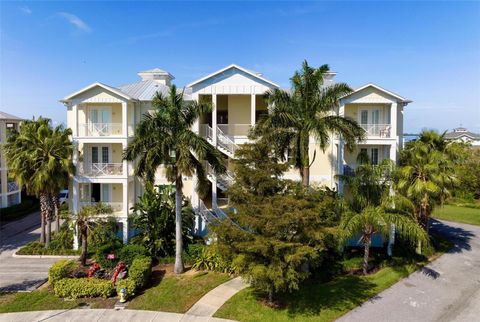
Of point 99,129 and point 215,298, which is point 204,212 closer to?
point 215,298

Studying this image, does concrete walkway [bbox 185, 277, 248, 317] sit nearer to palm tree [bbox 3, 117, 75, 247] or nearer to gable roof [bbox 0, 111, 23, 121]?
palm tree [bbox 3, 117, 75, 247]

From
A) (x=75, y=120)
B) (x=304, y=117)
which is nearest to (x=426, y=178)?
(x=304, y=117)

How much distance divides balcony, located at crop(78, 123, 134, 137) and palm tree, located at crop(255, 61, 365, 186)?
455 inches

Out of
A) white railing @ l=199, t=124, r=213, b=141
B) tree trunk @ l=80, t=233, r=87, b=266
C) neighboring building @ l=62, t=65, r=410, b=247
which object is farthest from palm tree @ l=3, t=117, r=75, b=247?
white railing @ l=199, t=124, r=213, b=141

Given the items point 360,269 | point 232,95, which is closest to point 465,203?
point 360,269

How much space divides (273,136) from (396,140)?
10683 mm

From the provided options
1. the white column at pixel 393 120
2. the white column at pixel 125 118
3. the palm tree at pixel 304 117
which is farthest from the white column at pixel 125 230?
the white column at pixel 393 120

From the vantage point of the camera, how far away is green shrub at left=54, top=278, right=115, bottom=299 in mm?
16531

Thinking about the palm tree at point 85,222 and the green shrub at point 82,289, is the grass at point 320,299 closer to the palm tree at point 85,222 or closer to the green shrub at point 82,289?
the green shrub at point 82,289

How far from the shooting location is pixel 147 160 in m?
17.6

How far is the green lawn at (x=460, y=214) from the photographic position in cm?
3238

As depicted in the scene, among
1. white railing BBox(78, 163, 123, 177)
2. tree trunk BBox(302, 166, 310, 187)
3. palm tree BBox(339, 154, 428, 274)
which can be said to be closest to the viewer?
palm tree BBox(339, 154, 428, 274)

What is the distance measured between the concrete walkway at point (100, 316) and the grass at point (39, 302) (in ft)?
1.40

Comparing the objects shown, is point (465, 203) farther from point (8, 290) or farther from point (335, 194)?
point (8, 290)
